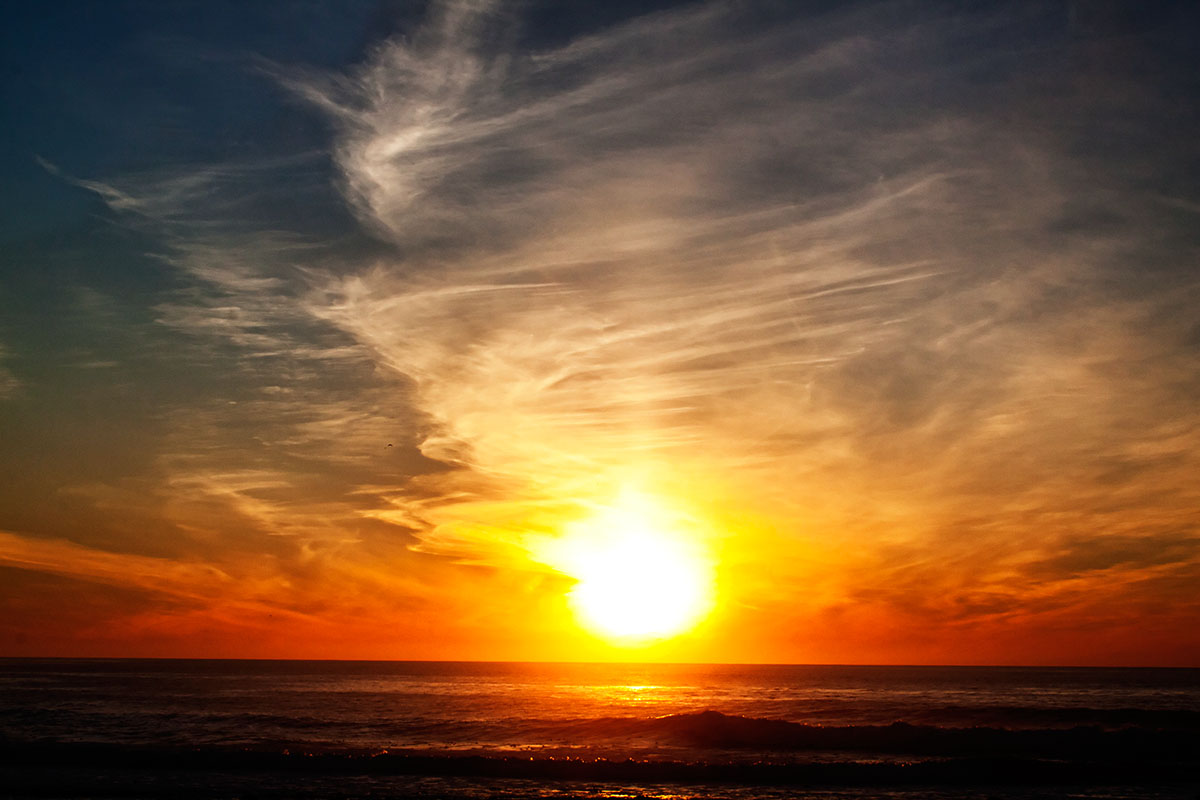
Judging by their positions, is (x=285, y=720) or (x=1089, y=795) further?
(x=285, y=720)

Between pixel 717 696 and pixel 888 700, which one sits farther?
pixel 717 696

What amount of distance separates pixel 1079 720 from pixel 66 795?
64366 mm

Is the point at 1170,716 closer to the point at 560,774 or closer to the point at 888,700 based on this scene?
the point at 888,700

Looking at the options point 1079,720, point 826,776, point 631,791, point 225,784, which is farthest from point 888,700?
point 225,784

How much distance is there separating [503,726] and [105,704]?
4168 cm

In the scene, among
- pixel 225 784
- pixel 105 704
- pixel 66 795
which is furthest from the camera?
pixel 105 704

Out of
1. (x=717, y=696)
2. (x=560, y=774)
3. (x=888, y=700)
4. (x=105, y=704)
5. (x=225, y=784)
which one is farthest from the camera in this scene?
(x=717, y=696)

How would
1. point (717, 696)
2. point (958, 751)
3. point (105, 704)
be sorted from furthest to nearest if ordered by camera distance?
point (717, 696)
point (105, 704)
point (958, 751)

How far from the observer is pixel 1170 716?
57.6 meters

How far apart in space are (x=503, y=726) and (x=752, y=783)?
29.9m

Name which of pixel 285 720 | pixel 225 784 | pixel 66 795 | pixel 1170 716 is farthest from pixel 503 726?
pixel 1170 716

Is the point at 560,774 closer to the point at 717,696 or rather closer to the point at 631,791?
the point at 631,791

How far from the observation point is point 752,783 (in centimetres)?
3180

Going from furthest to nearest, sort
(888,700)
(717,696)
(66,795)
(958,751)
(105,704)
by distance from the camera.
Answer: (717,696) → (888,700) → (105,704) → (958,751) → (66,795)
